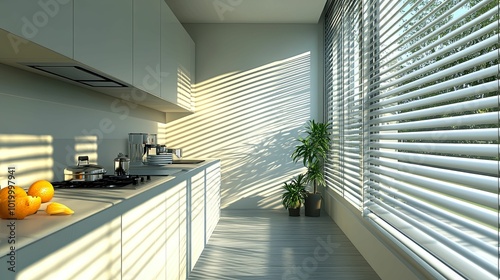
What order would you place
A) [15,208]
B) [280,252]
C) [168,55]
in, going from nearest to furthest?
[15,208] → [280,252] → [168,55]

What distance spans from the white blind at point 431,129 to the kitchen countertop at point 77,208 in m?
1.40

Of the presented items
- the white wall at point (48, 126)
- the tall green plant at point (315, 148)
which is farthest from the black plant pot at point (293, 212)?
the white wall at point (48, 126)

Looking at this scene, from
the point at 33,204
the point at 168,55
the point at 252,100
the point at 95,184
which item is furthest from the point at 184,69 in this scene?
the point at 33,204

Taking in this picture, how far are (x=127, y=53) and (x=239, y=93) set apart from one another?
135 inches

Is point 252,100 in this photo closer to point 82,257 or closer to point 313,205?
point 313,205

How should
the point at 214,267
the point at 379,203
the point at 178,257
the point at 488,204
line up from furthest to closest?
the point at 214,267 → the point at 379,203 → the point at 178,257 → the point at 488,204

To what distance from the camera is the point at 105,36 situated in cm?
256

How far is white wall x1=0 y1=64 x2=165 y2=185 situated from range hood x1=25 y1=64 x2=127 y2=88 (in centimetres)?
13

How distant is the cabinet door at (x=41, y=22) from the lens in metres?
1.64

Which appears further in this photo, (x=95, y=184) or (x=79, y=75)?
(x=79, y=75)

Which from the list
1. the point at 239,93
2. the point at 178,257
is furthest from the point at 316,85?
the point at 178,257

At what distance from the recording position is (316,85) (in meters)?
6.34

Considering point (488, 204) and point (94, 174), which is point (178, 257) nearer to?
point (94, 174)

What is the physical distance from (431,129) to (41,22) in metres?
2.12
